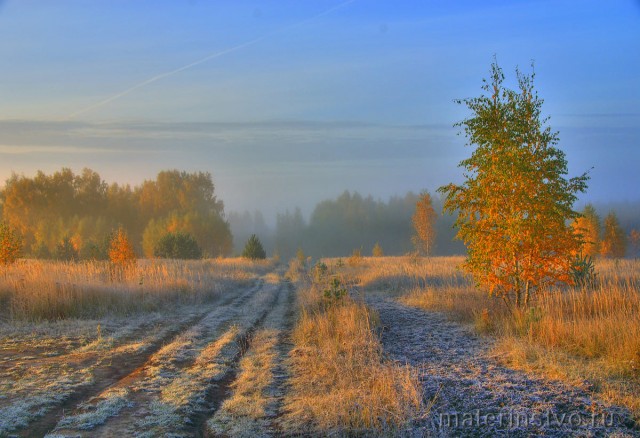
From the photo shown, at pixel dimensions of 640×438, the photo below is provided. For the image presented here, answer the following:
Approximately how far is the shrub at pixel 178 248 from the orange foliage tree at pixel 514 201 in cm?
3533

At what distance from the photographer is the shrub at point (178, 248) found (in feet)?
136

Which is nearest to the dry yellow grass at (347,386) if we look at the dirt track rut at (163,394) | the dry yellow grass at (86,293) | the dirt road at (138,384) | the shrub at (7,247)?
the dirt road at (138,384)

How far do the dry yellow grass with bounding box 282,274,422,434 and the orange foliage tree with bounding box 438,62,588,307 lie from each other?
3.16 m

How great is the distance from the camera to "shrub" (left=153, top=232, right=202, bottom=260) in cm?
4150

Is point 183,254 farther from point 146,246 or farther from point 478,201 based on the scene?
point 478,201

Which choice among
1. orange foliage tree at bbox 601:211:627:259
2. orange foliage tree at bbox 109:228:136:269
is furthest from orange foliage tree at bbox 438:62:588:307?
orange foliage tree at bbox 601:211:627:259

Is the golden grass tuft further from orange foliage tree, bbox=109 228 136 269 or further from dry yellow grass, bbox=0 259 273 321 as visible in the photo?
orange foliage tree, bbox=109 228 136 269

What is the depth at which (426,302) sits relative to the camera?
480 inches

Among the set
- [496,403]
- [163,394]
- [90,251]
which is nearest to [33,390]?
[163,394]

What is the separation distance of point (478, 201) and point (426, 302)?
12.5 ft

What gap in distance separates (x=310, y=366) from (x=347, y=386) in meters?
1.37

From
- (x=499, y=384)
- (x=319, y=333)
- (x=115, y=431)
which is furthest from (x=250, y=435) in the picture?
(x=319, y=333)

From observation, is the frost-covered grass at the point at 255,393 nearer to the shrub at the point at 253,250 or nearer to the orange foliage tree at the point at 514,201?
the orange foliage tree at the point at 514,201

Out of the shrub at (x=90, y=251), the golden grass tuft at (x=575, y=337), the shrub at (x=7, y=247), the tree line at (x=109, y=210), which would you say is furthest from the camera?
the tree line at (x=109, y=210)
